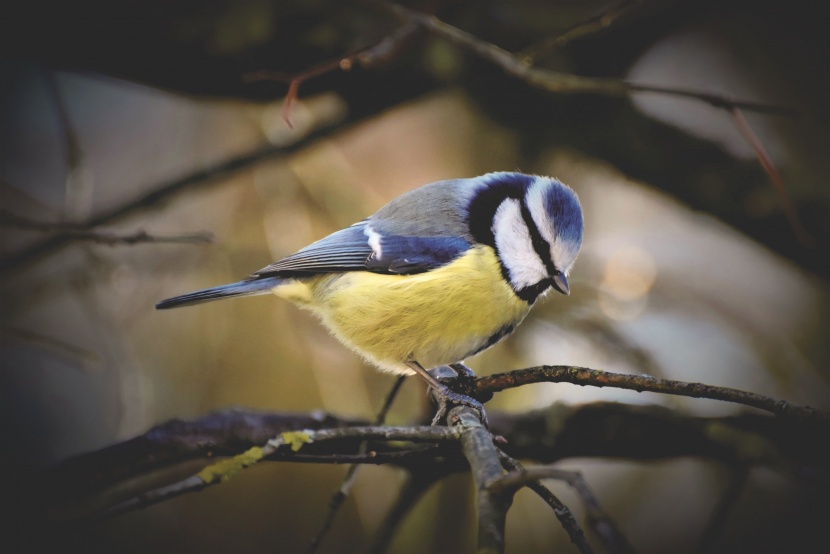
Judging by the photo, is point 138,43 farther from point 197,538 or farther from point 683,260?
point 683,260

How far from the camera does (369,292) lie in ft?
3.78

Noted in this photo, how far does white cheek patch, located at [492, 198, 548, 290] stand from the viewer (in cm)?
111

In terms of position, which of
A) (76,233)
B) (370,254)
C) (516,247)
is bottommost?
(516,247)

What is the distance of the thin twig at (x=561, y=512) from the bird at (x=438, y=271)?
33 centimetres

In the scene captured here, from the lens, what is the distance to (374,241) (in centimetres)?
120

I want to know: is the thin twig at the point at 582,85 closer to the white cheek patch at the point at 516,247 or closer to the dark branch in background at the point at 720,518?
the white cheek patch at the point at 516,247

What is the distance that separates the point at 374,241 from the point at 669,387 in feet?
2.26

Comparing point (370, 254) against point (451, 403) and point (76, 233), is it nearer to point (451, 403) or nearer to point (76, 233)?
point (451, 403)

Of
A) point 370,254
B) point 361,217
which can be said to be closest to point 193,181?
point 370,254

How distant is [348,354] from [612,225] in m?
0.91

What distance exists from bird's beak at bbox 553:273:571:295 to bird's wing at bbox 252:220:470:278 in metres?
0.16

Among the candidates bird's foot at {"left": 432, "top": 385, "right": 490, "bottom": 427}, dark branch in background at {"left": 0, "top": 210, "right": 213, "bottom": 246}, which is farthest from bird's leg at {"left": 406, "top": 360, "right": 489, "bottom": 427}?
dark branch in background at {"left": 0, "top": 210, "right": 213, "bottom": 246}

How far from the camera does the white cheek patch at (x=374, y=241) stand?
3.89ft

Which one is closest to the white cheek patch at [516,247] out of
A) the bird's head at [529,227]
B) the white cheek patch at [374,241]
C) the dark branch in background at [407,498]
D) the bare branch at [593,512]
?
the bird's head at [529,227]
